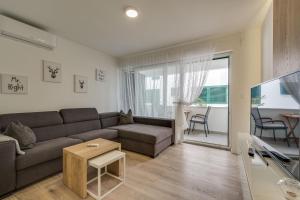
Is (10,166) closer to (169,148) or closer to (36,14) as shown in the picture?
(36,14)

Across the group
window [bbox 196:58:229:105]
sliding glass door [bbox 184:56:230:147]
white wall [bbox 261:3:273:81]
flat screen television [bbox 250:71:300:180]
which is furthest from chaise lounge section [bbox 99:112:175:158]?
white wall [bbox 261:3:273:81]

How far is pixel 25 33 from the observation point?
2.42 m

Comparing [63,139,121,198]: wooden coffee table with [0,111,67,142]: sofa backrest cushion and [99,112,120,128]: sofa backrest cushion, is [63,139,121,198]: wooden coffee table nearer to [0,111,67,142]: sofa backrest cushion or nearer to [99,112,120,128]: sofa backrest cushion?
[0,111,67,142]: sofa backrest cushion

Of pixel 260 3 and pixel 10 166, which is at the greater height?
pixel 260 3

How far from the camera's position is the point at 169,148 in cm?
328

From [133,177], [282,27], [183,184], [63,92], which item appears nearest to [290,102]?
[282,27]

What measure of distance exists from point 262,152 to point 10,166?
2.80m

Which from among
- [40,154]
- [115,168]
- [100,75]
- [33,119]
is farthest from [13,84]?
[115,168]

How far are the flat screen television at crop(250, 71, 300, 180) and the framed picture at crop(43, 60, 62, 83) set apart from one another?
3476mm

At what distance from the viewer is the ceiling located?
2.06m

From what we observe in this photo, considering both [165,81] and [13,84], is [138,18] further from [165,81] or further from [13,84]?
[13,84]

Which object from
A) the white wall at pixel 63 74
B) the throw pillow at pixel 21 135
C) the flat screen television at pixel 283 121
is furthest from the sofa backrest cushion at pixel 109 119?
the flat screen television at pixel 283 121

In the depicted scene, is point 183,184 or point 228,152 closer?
point 183,184

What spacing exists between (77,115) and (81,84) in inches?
32.9
